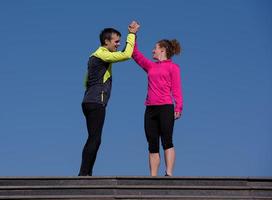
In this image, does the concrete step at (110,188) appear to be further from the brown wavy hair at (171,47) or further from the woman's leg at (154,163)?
the brown wavy hair at (171,47)

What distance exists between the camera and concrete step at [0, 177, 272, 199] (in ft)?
29.5

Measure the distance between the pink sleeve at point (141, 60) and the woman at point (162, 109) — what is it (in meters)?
0.17

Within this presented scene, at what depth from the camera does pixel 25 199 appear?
29.4 ft

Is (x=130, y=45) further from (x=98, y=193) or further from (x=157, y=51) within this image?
(x=98, y=193)

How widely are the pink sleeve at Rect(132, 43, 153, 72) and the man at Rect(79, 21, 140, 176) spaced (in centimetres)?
57

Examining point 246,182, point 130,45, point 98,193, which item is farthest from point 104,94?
point 246,182

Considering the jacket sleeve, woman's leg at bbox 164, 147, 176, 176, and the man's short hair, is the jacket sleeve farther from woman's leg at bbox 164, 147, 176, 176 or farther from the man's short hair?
woman's leg at bbox 164, 147, 176, 176

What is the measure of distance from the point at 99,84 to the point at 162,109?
107cm

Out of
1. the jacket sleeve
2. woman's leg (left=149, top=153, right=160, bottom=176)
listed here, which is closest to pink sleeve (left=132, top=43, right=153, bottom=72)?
the jacket sleeve

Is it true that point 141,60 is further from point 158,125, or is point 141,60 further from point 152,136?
point 152,136

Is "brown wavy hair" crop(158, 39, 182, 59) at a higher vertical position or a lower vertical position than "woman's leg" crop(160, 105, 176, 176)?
higher

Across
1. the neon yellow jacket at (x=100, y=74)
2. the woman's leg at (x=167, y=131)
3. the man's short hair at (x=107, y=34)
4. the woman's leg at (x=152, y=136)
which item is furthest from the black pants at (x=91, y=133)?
the man's short hair at (x=107, y=34)

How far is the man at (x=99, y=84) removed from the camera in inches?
383

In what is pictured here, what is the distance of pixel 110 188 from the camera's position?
354 inches
